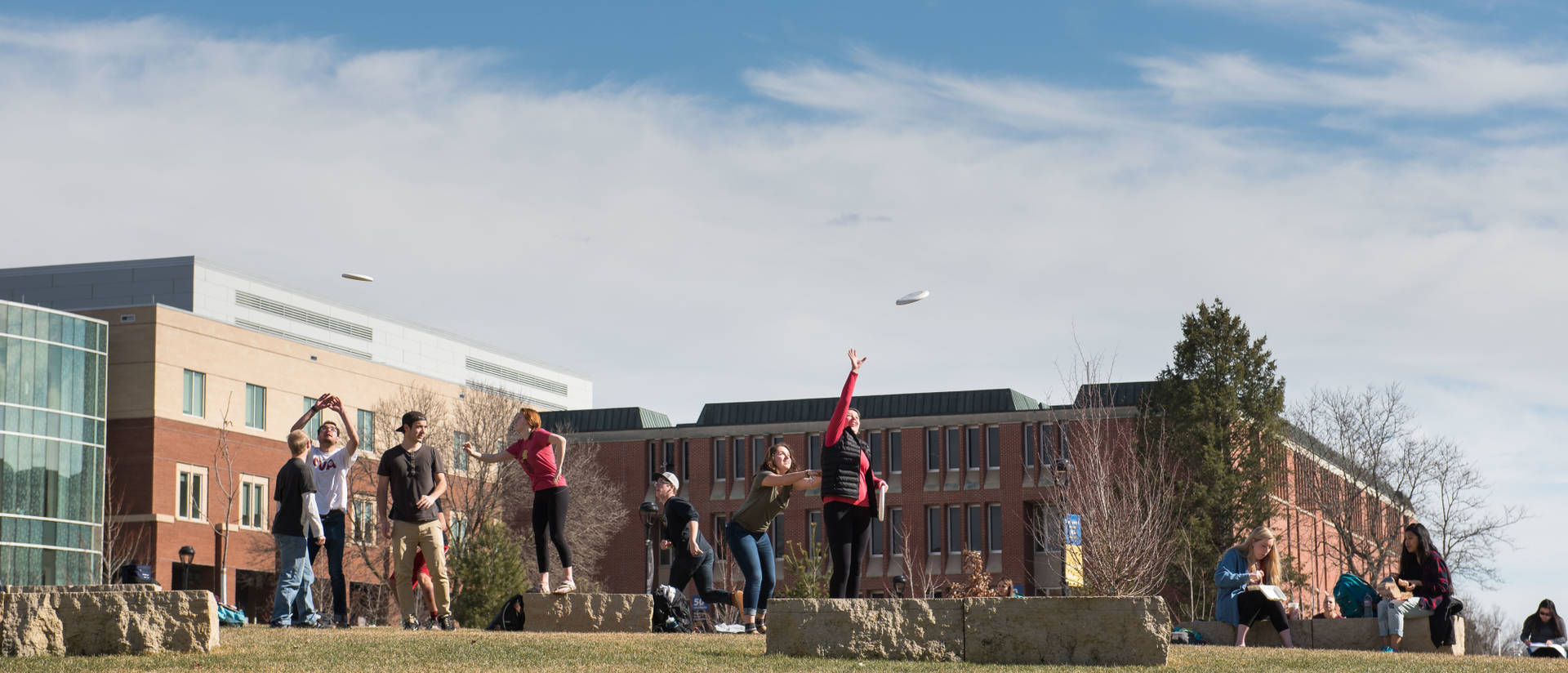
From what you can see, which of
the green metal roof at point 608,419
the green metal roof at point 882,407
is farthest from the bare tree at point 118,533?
the green metal roof at point 882,407

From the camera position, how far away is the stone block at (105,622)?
1302 cm

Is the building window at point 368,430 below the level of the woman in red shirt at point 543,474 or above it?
above

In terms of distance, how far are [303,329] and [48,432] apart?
81.4 ft

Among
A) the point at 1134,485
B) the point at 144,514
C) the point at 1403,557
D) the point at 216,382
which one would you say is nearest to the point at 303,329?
the point at 216,382

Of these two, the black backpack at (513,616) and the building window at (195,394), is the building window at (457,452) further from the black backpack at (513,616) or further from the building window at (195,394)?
the black backpack at (513,616)

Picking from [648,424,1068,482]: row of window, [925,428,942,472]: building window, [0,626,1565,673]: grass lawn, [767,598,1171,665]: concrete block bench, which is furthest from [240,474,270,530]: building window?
[767,598,1171,665]: concrete block bench

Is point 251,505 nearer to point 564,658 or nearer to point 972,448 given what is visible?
point 972,448

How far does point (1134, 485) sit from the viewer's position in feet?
145

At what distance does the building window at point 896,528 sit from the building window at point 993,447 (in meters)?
4.44

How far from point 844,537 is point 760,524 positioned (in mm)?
1234

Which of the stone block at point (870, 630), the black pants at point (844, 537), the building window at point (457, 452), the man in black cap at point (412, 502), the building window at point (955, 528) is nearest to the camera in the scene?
the stone block at point (870, 630)

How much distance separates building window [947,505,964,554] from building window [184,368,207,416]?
30.7 m

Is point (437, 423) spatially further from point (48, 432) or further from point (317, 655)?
point (317, 655)

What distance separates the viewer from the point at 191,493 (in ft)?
210
